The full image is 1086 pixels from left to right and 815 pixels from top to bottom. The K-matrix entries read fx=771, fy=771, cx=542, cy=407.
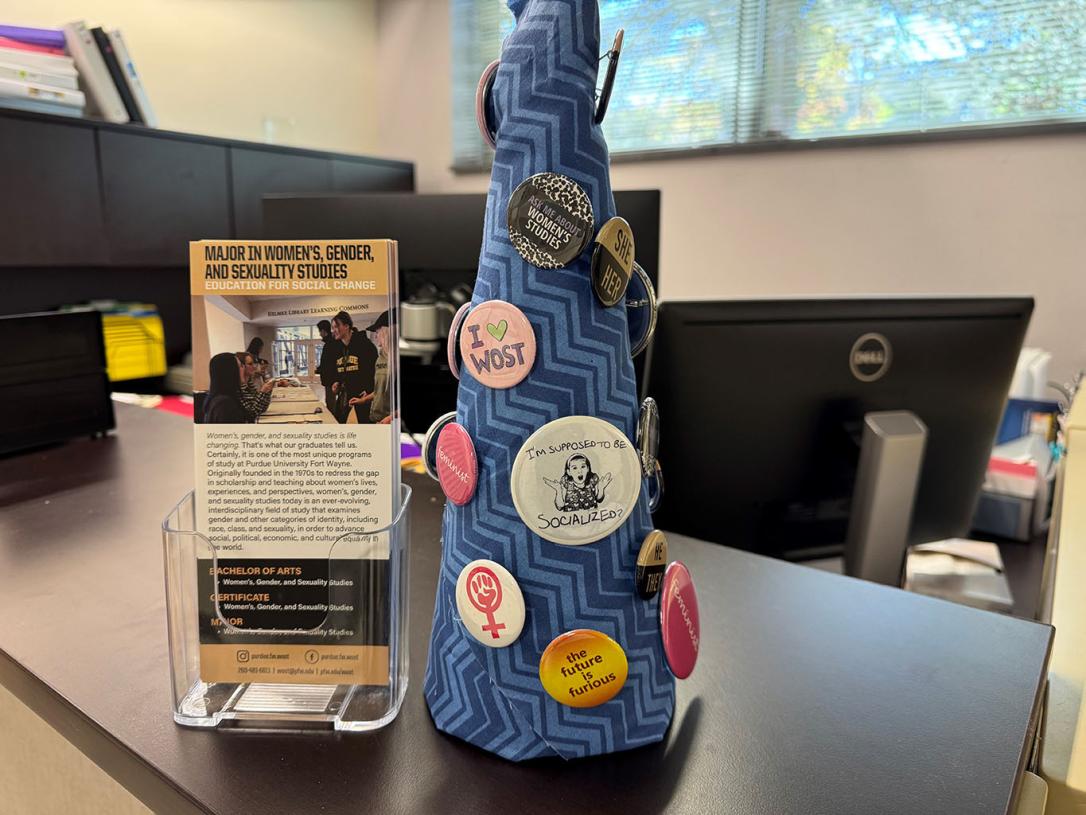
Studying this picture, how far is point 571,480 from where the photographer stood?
1.26 feet

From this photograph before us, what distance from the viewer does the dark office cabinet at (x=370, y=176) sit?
11.2 feet

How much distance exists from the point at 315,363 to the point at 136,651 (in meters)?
0.27

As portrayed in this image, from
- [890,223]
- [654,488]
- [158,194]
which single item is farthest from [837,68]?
[654,488]

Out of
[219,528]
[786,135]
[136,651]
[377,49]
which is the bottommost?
[136,651]

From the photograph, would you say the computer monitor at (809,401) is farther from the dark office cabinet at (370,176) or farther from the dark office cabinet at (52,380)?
the dark office cabinet at (370,176)

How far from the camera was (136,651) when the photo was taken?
0.53m

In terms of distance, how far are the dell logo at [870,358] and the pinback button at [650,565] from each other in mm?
664

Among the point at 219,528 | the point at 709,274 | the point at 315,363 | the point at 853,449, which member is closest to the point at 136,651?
the point at 219,528

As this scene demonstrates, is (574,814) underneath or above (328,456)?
underneath

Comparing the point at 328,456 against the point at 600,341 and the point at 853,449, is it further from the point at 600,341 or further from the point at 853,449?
the point at 853,449

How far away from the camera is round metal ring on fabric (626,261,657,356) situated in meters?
0.43

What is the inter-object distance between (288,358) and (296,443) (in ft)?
0.15

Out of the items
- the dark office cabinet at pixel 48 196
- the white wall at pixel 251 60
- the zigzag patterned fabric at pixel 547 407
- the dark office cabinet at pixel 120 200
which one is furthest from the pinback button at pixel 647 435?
the white wall at pixel 251 60

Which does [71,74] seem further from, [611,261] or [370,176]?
[611,261]
